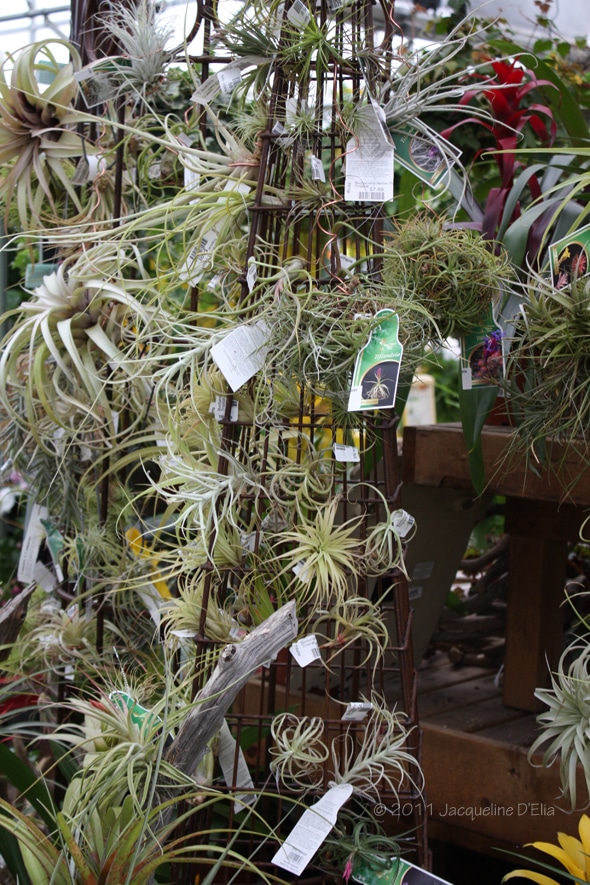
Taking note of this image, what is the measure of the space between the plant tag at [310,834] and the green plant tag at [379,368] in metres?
0.46

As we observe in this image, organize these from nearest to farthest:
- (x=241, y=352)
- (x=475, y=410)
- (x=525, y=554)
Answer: (x=241, y=352) < (x=475, y=410) < (x=525, y=554)

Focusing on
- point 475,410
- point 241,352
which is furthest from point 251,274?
point 475,410

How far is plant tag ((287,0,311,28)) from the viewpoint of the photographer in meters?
1.03

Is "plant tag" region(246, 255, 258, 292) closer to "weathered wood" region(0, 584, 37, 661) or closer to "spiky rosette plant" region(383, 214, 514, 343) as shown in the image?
"spiky rosette plant" region(383, 214, 514, 343)

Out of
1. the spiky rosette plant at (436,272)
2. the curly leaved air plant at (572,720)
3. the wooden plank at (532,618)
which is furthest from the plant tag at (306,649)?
the wooden plank at (532,618)

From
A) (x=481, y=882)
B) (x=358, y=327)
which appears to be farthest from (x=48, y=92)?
(x=481, y=882)

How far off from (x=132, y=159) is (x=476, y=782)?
124 centimetres

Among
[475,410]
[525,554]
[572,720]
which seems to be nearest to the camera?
[572,720]

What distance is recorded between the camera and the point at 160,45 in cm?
135

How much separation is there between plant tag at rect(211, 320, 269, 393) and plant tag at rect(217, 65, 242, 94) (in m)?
0.35

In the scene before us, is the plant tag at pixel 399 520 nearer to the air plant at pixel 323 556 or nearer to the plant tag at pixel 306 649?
the air plant at pixel 323 556

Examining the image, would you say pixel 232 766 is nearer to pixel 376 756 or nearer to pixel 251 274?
pixel 376 756

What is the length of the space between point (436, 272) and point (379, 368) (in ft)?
0.50

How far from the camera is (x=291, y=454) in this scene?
61.8 inches
